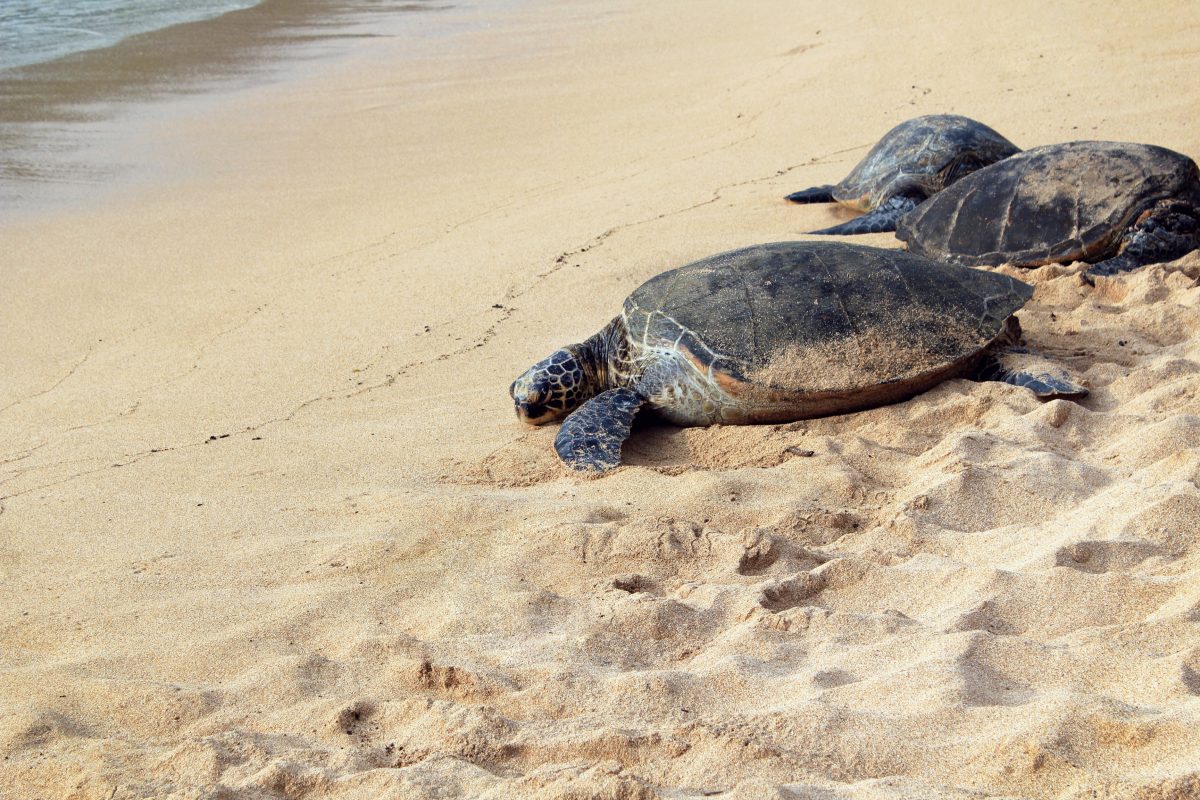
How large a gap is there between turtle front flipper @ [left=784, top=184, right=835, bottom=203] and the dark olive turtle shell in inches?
119

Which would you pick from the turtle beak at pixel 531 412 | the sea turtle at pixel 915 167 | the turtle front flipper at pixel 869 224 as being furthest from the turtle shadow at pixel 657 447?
the sea turtle at pixel 915 167

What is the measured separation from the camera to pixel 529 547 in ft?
11.3

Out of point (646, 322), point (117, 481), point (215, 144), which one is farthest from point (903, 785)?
point (215, 144)

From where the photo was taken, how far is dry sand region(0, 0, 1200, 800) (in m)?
2.33

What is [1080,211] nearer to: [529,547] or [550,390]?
[550,390]

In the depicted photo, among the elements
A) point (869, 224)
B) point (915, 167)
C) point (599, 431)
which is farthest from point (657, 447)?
point (915, 167)

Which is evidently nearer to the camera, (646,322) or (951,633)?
(951,633)

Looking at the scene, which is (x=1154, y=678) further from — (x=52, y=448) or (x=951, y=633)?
(x=52, y=448)

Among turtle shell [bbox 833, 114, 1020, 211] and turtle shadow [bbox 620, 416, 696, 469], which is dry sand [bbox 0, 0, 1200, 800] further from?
turtle shell [bbox 833, 114, 1020, 211]

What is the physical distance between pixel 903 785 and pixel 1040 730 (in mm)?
321

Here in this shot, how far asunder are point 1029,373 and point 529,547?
2.27 m

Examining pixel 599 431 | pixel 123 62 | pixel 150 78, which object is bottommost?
pixel 599 431

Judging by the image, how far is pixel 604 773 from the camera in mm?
2234

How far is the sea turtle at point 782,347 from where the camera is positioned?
4379mm
